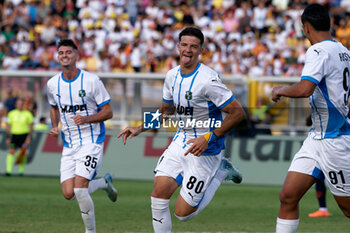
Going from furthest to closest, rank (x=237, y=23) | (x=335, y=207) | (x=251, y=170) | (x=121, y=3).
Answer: (x=121, y=3)
(x=237, y=23)
(x=251, y=170)
(x=335, y=207)

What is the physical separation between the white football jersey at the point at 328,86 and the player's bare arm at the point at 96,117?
3.48 metres

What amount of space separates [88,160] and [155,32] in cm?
1674

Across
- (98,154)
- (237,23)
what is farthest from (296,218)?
(237,23)

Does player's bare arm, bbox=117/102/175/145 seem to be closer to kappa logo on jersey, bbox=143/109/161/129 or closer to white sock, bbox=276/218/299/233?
kappa logo on jersey, bbox=143/109/161/129

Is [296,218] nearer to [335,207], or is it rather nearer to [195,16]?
[335,207]

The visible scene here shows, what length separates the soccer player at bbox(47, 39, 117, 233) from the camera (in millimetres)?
9727

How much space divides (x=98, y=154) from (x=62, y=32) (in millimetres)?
17054

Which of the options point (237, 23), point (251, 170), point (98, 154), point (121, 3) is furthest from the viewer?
point (121, 3)

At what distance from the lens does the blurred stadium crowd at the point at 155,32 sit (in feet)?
79.0

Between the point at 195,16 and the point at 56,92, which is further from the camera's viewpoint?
the point at 195,16

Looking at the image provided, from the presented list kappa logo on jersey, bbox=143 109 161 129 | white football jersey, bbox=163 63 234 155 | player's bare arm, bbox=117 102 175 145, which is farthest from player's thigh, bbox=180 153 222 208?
kappa logo on jersey, bbox=143 109 161 129

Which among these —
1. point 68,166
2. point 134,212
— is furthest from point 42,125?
point 68,166

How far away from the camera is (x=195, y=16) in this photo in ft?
87.7

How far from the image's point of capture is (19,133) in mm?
19891
